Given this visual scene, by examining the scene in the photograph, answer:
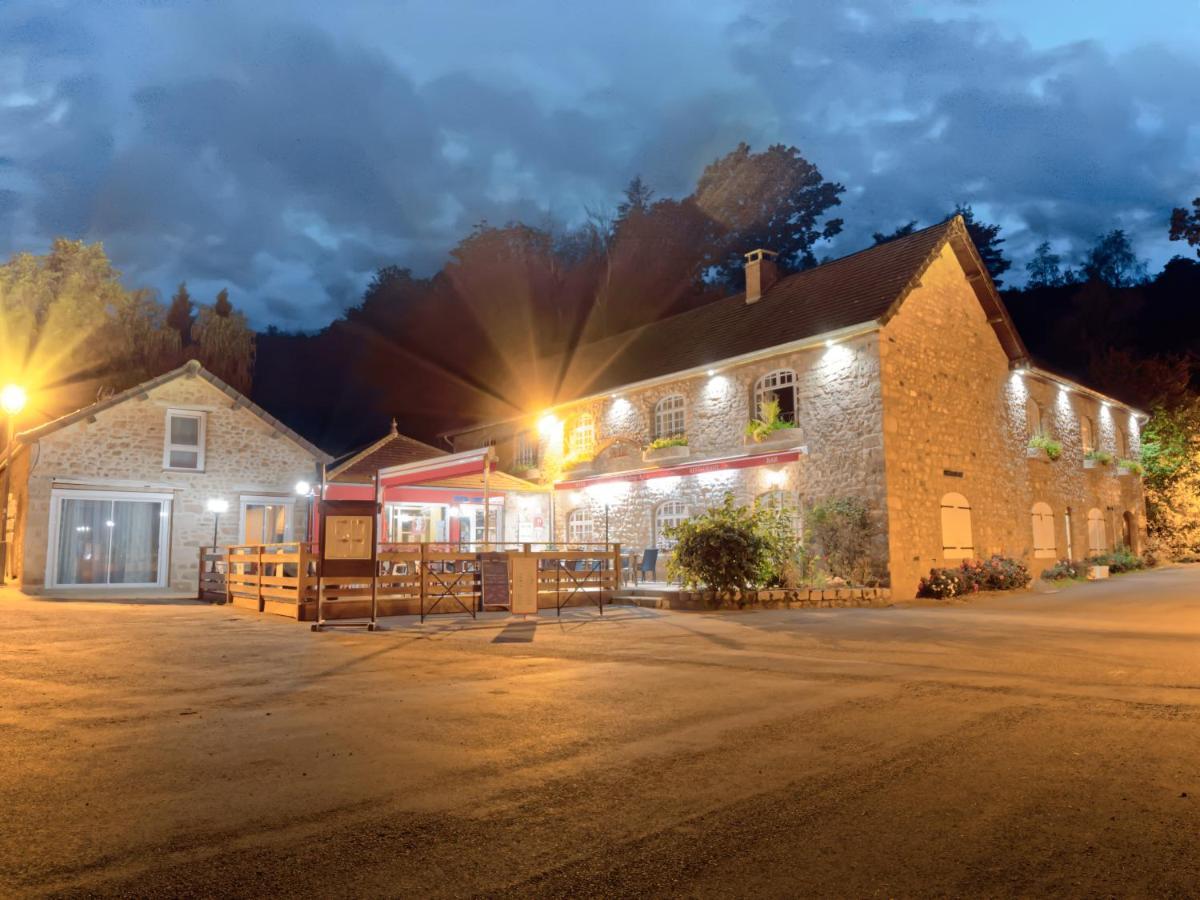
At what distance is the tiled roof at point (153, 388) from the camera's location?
18172 millimetres

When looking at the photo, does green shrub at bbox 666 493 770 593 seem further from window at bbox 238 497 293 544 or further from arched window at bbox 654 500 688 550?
window at bbox 238 497 293 544

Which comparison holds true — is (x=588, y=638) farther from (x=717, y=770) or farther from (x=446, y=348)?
(x=446, y=348)

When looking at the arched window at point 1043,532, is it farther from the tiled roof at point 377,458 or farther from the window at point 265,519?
the window at point 265,519

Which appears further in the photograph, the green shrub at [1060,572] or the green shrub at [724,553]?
the green shrub at [1060,572]

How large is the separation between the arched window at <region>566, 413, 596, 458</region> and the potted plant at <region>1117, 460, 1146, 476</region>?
612 inches

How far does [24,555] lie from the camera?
17.8 meters

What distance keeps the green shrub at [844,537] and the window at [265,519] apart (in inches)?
488

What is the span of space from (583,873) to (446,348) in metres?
41.5

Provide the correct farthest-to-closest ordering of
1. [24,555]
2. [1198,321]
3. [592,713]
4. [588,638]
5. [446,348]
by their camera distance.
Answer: [1198,321] → [446,348] → [24,555] → [588,638] → [592,713]

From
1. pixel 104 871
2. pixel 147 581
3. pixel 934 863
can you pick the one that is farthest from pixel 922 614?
pixel 147 581

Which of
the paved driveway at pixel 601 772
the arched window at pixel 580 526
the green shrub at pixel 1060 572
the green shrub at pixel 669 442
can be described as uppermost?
the green shrub at pixel 669 442

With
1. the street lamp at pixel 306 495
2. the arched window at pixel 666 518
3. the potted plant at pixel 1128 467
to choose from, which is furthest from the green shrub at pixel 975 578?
the street lamp at pixel 306 495

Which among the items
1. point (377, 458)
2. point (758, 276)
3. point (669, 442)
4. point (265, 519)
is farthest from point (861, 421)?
point (265, 519)

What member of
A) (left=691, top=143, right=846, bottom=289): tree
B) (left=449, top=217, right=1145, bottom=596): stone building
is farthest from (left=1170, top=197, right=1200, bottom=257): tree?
(left=691, top=143, right=846, bottom=289): tree
